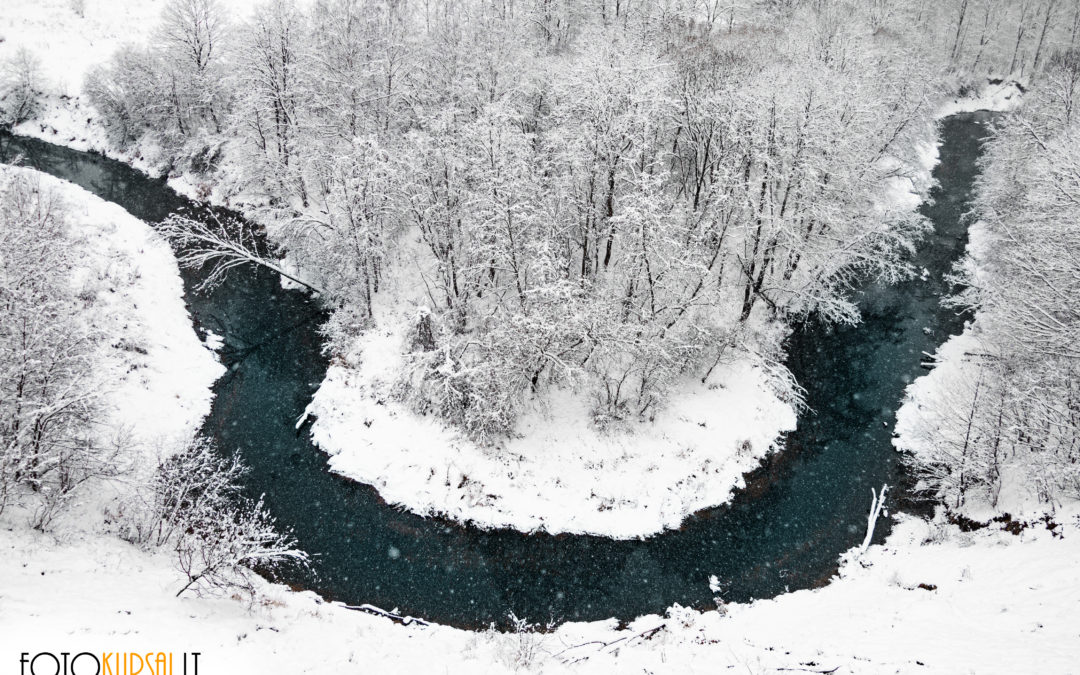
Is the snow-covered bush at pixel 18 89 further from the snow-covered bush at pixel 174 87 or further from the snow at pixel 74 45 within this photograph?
the snow-covered bush at pixel 174 87

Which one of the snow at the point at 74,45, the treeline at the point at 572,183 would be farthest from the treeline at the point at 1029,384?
the snow at the point at 74,45

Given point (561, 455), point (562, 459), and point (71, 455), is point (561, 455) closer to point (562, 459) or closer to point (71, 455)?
point (562, 459)

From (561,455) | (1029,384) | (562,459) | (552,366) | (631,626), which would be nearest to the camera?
(631,626)

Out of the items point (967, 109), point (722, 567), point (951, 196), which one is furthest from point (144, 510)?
point (967, 109)

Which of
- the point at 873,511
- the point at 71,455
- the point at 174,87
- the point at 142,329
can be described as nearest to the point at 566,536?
the point at 873,511

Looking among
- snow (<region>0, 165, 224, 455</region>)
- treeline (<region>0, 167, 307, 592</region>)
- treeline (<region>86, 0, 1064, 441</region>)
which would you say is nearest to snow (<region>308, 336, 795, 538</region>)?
treeline (<region>86, 0, 1064, 441</region>)

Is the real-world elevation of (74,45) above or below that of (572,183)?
above

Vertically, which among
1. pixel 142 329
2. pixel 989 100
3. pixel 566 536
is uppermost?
pixel 989 100
